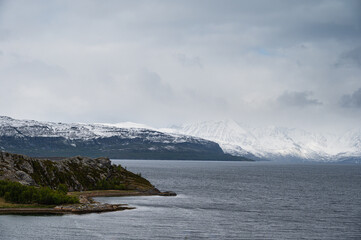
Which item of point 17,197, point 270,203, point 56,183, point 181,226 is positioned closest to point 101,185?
point 56,183

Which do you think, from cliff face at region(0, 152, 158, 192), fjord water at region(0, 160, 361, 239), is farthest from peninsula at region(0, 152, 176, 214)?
fjord water at region(0, 160, 361, 239)

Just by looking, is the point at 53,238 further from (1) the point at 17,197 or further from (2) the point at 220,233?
(1) the point at 17,197

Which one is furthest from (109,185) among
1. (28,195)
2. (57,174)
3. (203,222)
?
(203,222)

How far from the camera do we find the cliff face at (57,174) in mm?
160125

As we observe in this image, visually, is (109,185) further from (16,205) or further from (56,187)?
(16,205)

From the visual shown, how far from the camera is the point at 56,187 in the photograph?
168250 mm

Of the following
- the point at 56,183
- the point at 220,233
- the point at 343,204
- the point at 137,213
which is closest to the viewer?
the point at 220,233

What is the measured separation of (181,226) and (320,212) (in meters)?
47.3

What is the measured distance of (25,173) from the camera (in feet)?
527

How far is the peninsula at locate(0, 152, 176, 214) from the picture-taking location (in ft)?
415

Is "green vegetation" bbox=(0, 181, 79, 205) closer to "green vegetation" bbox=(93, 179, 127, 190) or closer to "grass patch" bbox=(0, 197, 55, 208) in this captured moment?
"grass patch" bbox=(0, 197, 55, 208)

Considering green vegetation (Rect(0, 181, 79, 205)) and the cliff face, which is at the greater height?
the cliff face

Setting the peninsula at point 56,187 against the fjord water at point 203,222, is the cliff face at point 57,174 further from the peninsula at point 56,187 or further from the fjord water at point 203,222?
the fjord water at point 203,222

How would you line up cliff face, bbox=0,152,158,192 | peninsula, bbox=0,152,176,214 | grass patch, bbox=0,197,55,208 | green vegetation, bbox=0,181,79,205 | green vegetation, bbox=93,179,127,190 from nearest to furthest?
grass patch, bbox=0,197,55,208 → peninsula, bbox=0,152,176,214 → green vegetation, bbox=0,181,79,205 → cliff face, bbox=0,152,158,192 → green vegetation, bbox=93,179,127,190
